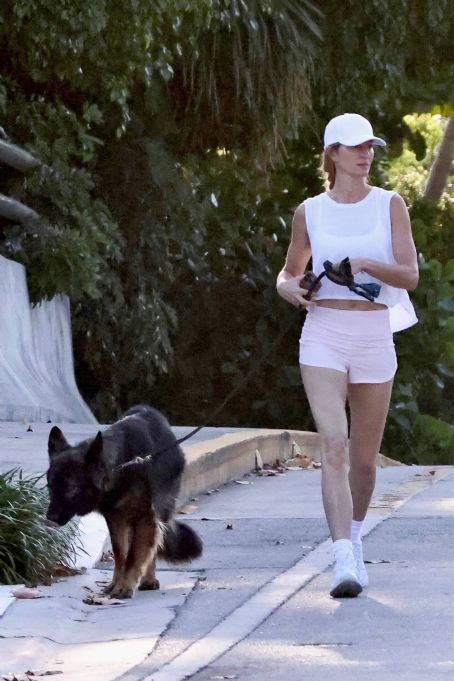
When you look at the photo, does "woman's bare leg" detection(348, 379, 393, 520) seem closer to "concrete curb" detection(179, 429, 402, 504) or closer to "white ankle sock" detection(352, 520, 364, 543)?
"white ankle sock" detection(352, 520, 364, 543)

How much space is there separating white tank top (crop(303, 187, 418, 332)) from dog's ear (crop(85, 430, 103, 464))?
113 centimetres

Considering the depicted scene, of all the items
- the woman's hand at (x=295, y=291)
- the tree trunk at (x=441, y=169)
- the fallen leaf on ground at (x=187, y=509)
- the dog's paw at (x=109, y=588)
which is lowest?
the dog's paw at (x=109, y=588)

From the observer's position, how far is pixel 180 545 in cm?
840

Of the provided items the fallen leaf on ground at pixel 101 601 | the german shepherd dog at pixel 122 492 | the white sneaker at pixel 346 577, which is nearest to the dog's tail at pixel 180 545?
the german shepherd dog at pixel 122 492

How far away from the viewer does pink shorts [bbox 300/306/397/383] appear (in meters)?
7.66

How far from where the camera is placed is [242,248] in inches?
827

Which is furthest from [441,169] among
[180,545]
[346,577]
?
[346,577]

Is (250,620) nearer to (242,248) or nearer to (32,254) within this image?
Answer: (32,254)

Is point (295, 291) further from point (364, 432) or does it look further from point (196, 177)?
point (196, 177)

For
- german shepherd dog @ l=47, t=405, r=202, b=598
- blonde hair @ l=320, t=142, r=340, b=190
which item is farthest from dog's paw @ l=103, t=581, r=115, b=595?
blonde hair @ l=320, t=142, r=340, b=190

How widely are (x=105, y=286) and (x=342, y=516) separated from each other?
1095 cm

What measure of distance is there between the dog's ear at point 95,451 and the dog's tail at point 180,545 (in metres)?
0.77

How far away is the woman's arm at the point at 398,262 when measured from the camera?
7527 mm

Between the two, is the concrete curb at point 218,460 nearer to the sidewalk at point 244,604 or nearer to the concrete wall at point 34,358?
the sidewalk at point 244,604
